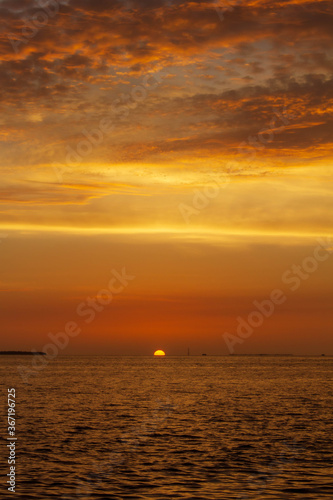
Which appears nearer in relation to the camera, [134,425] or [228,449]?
[228,449]

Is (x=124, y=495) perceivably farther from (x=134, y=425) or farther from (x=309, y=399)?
(x=309, y=399)

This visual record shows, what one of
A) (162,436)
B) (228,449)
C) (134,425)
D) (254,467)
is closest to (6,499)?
(254,467)

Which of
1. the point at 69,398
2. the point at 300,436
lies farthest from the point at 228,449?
the point at 69,398

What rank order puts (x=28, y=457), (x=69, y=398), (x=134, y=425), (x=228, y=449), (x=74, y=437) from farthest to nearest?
1. (x=69, y=398)
2. (x=134, y=425)
3. (x=74, y=437)
4. (x=228, y=449)
5. (x=28, y=457)

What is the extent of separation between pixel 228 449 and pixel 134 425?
15.1 meters

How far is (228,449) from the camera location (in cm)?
4247

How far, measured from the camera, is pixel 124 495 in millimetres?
30219

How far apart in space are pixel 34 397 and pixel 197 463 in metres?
53.3

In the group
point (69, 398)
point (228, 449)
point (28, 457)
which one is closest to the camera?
point (28, 457)

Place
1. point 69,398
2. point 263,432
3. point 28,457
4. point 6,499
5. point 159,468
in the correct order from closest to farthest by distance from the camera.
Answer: point 6,499, point 159,468, point 28,457, point 263,432, point 69,398

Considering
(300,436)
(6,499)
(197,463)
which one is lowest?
(6,499)

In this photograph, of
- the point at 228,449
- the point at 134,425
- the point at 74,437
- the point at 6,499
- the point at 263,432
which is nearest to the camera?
the point at 6,499

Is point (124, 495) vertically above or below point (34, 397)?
below

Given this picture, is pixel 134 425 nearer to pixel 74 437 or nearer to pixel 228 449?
pixel 74 437
